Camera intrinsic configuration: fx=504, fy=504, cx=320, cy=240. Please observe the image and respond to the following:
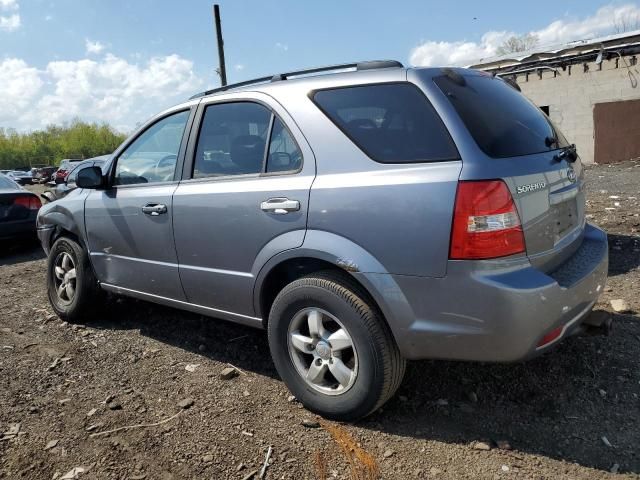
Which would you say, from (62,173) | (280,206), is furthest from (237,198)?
(62,173)

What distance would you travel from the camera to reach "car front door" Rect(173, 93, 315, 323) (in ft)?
9.11

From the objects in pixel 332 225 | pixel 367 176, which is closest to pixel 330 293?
pixel 332 225

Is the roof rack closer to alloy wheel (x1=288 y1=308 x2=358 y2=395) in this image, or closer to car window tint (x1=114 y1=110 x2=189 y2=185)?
car window tint (x1=114 y1=110 x2=189 y2=185)

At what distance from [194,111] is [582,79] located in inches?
624

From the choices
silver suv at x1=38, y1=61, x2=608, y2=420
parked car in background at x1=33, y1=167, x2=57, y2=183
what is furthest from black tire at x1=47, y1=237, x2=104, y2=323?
parked car in background at x1=33, y1=167, x2=57, y2=183

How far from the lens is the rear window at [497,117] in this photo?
241cm

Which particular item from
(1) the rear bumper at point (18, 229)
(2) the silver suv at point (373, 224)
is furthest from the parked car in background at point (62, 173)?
(2) the silver suv at point (373, 224)

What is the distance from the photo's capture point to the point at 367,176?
2.49 metres

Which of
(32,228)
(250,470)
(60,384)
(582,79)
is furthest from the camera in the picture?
(582,79)

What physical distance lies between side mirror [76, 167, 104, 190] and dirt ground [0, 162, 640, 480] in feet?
4.17

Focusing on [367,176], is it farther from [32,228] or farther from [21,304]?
[32,228]

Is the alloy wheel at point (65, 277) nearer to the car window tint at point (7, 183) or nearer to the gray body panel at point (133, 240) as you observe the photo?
the gray body panel at point (133, 240)

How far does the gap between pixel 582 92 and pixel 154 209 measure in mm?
16121

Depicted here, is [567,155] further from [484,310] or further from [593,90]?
[593,90]
